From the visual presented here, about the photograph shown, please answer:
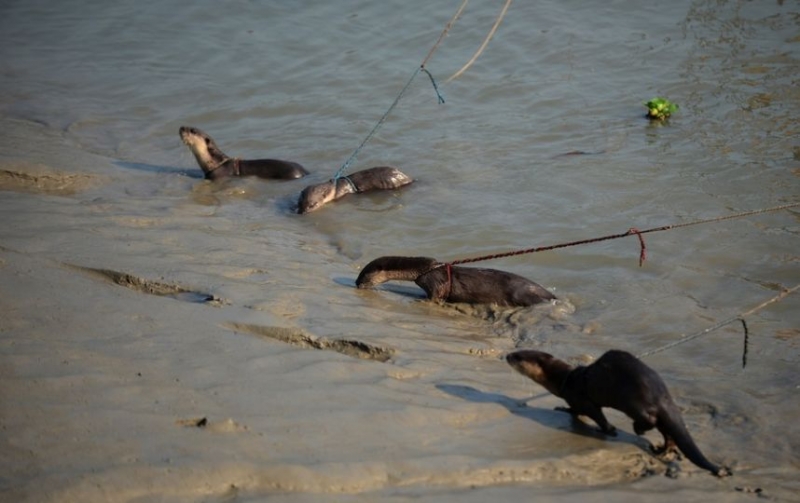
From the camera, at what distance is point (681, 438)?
451cm

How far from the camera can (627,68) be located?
13.8 metres

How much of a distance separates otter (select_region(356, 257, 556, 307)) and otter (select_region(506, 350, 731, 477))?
2.11 m

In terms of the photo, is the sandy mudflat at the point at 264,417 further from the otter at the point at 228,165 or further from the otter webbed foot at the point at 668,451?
the otter at the point at 228,165

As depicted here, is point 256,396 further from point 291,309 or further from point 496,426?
point 291,309

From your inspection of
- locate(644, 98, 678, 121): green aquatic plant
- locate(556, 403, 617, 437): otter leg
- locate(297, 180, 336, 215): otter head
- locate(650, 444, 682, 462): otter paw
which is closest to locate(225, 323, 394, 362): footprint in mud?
locate(556, 403, 617, 437): otter leg

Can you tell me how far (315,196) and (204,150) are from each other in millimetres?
2086

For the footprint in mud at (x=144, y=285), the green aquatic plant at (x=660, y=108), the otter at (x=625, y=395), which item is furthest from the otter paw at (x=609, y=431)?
the green aquatic plant at (x=660, y=108)

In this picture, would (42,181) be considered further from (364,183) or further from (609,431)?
(609,431)

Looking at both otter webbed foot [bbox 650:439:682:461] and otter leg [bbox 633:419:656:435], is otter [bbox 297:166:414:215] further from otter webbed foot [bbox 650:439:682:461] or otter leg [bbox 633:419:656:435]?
otter webbed foot [bbox 650:439:682:461]

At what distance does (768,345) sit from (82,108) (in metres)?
11.3

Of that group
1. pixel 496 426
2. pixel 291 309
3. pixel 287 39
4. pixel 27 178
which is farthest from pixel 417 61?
pixel 496 426

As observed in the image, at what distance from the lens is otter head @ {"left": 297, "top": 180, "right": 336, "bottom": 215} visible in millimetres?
10000

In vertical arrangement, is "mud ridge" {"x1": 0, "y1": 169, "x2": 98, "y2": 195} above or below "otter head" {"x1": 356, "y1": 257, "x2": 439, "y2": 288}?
above

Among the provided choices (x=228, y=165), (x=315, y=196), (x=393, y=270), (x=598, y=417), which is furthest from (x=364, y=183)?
(x=598, y=417)
